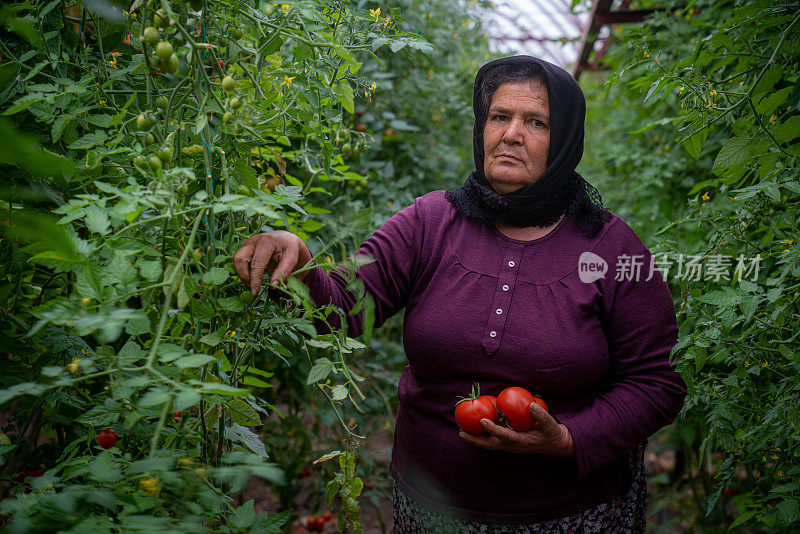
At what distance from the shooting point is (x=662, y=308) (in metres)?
1.48

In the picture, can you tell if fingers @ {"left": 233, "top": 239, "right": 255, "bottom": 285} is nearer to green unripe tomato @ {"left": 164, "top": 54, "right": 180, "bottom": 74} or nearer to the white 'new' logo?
green unripe tomato @ {"left": 164, "top": 54, "right": 180, "bottom": 74}

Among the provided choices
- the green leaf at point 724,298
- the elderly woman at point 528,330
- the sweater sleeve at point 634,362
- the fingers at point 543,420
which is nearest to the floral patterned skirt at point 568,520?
Answer: the elderly woman at point 528,330

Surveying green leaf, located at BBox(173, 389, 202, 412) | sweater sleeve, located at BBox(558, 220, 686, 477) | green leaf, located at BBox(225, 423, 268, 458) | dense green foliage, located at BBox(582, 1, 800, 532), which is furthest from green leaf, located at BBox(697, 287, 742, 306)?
green leaf, located at BBox(173, 389, 202, 412)

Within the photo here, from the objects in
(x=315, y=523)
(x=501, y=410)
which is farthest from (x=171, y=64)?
(x=315, y=523)

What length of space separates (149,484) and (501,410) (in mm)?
796

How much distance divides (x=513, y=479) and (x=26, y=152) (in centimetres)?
131

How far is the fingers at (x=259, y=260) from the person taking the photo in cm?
106

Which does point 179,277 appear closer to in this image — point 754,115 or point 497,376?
point 497,376

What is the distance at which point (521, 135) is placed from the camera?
1.53 meters

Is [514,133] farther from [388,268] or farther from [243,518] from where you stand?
[243,518]

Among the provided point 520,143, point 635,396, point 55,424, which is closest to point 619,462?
point 635,396

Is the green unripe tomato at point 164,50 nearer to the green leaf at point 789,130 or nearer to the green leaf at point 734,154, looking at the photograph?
the green leaf at point 734,154

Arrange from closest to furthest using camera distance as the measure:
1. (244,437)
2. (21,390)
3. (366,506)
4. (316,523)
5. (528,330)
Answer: (21,390) < (244,437) < (528,330) < (316,523) < (366,506)

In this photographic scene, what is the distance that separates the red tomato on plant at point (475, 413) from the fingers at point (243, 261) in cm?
61
